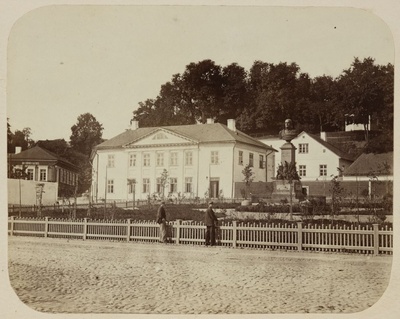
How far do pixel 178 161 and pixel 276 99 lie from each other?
168 cm

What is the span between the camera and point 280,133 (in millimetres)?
8305

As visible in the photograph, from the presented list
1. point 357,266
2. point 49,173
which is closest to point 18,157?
point 49,173

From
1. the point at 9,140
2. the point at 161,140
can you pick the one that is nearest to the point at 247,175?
the point at 161,140

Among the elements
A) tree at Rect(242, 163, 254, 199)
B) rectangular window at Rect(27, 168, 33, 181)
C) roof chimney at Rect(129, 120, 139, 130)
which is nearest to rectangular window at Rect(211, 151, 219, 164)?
tree at Rect(242, 163, 254, 199)

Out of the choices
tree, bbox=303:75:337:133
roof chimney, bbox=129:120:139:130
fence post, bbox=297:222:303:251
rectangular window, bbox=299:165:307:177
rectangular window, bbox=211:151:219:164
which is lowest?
→ fence post, bbox=297:222:303:251

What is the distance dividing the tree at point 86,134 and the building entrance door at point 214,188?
1.77 metres

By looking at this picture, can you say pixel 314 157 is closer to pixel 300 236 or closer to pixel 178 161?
pixel 300 236

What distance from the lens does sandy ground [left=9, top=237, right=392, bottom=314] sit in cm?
680

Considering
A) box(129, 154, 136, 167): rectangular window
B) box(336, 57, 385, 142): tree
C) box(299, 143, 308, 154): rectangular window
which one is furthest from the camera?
box(129, 154, 136, 167): rectangular window

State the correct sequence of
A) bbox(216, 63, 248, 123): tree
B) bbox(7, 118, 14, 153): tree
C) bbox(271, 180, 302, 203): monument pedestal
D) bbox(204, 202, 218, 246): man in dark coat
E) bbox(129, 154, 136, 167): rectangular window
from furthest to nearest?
bbox(204, 202, 218, 246): man in dark coat < bbox(129, 154, 136, 167): rectangular window < bbox(271, 180, 302, 203): monument pedestal < bbox(216, 63, 248, 123): tree < bbox(7, 118, 14, 153): tree

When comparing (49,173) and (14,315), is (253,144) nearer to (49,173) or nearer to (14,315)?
(49,173)

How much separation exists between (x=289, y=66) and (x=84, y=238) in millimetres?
4427

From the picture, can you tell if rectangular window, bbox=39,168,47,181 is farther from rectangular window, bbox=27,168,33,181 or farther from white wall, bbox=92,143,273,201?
white wall, bbox=92,143,273,201

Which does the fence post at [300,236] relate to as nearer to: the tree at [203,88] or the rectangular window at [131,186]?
the tree at [203,88]
